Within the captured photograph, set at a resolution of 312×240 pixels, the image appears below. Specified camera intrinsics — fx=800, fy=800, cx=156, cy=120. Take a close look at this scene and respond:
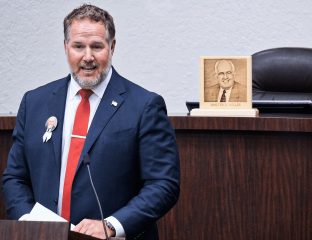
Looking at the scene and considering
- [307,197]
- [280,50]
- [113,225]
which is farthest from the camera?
[280,50]

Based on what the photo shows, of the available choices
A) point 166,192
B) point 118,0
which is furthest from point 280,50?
point 166,192

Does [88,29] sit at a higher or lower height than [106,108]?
higher

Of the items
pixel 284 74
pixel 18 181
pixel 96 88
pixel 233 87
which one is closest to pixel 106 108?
pixel 96 88

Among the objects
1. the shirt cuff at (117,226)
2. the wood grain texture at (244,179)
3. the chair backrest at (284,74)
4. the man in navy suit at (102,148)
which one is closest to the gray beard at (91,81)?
the man in navy suit at (102,148)

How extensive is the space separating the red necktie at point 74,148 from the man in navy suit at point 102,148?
1 cm

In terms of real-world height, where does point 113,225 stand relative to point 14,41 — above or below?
below

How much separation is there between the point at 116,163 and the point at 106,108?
0.54 feet

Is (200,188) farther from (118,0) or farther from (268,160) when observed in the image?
(118,0)

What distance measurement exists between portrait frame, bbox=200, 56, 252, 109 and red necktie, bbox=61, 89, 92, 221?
0.88 meters

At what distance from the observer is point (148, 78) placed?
4793 mm

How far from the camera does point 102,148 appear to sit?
2.29m

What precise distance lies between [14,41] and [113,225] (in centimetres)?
296

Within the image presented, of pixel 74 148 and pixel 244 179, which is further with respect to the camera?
pixel 244 179

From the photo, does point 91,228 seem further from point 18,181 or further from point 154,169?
point 18,181
